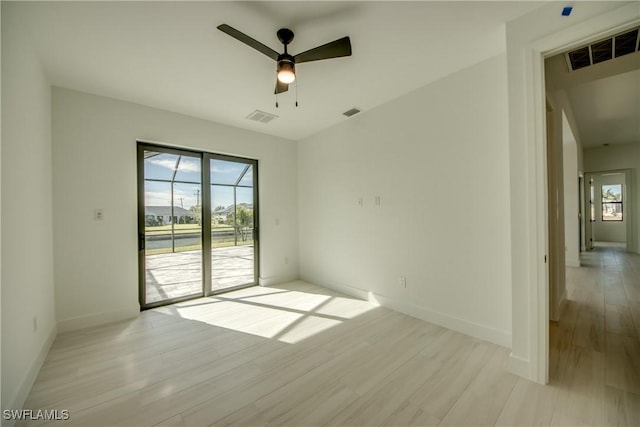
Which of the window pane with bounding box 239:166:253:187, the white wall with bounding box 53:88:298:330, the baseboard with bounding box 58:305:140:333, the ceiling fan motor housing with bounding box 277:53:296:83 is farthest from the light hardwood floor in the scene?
the ceiling fan motor housing with bounding box 277:53:296:83

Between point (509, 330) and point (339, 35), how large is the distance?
3088mm

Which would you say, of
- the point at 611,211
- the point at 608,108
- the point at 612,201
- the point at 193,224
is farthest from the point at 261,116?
the point at 611,211

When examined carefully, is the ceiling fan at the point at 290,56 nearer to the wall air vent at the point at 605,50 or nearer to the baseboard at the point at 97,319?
the wall air vent at the point at 605,50

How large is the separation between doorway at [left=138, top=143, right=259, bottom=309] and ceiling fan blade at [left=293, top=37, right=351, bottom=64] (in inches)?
104

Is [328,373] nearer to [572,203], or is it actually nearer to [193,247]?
[193,247]

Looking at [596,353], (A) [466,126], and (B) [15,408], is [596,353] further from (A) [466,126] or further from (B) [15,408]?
(B) [15,408]

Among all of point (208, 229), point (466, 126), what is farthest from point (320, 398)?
point (208, 229)

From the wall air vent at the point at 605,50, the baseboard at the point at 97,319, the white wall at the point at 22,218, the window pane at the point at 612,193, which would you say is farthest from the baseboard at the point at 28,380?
the window pane at the point at 612,193

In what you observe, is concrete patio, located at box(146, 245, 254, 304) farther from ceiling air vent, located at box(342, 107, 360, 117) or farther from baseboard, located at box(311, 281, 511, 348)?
ceiling air vent, located at box(342, 107, 360, 117)

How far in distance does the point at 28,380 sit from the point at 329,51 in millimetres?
3401

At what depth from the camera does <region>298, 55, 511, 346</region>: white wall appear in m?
2.45

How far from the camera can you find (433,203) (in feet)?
9.54

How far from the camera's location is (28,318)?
1.98 metres

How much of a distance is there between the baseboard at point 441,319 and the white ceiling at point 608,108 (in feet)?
12.2
